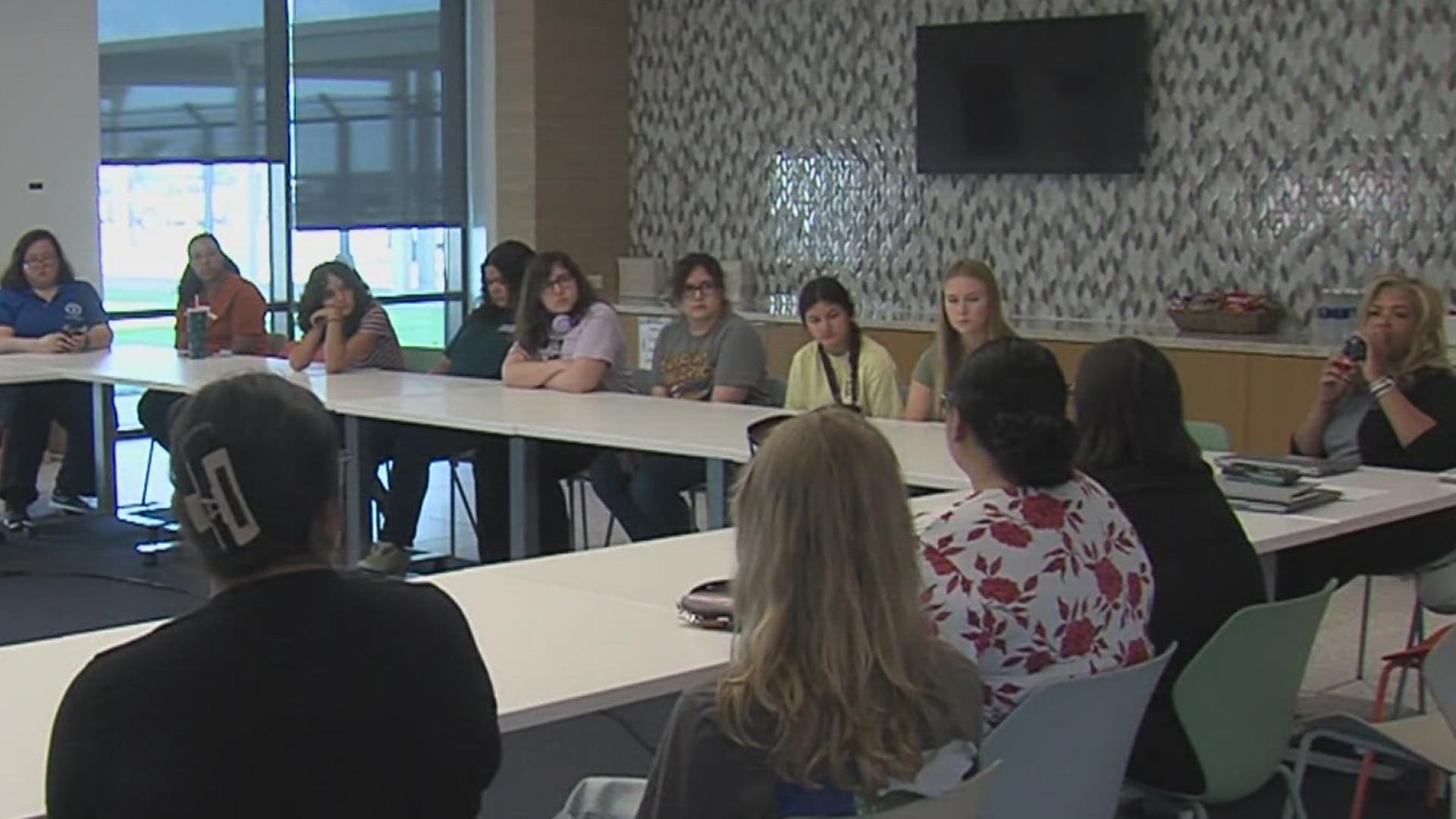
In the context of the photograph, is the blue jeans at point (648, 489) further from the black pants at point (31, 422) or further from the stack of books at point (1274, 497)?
the black pants at point (31, 422)

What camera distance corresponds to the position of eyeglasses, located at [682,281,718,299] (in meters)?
5.73

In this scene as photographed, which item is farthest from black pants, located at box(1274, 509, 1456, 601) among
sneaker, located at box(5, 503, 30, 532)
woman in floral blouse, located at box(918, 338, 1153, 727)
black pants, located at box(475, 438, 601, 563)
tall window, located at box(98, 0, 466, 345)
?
tall window, located at box(98, 0, 466, 345)

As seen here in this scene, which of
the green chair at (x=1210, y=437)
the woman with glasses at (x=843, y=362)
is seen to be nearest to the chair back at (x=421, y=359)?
the woman with glasses at (x=843, y=362)

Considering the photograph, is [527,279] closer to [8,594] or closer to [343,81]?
[8,594]

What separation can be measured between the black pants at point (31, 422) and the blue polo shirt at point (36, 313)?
0.85ft

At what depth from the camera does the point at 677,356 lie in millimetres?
5879

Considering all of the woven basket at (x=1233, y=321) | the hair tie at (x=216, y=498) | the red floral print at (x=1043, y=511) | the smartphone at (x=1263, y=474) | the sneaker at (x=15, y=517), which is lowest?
the sneaker at (x=15, y=517)

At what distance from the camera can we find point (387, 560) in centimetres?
588

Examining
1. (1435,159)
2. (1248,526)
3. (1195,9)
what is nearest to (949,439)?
(1248,526)

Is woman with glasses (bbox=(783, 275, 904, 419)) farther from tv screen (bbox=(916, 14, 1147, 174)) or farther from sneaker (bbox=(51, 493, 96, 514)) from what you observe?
sneaker (bbox=(51, 493, 96, 514))

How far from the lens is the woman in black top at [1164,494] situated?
2957 millimetres

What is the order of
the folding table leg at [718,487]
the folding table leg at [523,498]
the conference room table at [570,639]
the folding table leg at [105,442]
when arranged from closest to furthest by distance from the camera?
1. the conference room table at [570,639]
2. the folding table leg at [718,487]
3. the folding table leg at [523,498]
4. the folding table leg at [105,442]

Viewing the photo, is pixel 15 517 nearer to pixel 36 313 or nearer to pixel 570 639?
pixel 36 313

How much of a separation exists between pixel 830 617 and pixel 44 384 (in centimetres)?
567
